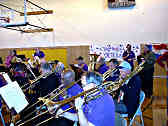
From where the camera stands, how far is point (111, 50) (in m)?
6.57

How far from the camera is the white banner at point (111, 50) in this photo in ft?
21.1

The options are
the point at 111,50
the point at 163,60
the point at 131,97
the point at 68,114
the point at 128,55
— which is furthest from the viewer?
the point at 111,50

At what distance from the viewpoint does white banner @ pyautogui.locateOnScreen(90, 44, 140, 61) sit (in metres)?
Answer: 6.43

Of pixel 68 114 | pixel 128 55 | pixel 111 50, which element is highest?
pixel 111 50

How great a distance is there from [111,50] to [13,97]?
5.15m

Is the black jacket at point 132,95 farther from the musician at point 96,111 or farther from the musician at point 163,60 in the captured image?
the musician at point 163,60

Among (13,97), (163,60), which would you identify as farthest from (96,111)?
(13,97)

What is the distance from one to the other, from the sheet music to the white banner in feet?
16.1

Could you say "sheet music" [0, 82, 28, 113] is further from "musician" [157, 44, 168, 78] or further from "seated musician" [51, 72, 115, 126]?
"musician" [157, 44, 168, 78]

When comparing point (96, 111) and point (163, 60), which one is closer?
point (163, 60)

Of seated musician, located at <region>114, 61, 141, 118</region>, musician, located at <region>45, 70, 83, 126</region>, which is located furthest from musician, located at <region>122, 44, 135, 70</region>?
musician, located at <region>45, 70, 83, 126</region>

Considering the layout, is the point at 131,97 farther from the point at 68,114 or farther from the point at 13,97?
the point at 13,97

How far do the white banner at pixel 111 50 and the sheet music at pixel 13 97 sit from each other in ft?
16.1

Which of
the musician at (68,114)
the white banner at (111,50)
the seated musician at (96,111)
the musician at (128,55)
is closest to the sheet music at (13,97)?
the musician at (68,114)
